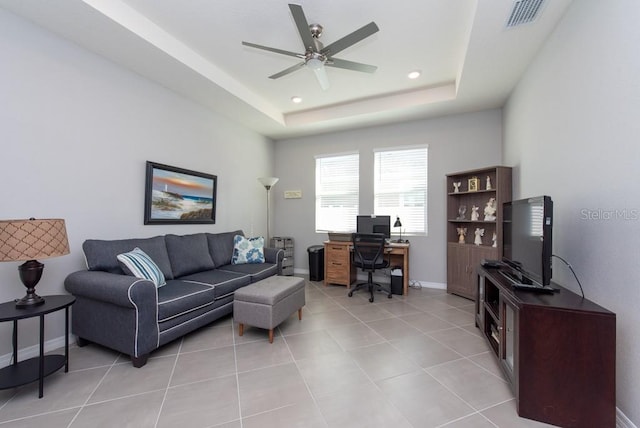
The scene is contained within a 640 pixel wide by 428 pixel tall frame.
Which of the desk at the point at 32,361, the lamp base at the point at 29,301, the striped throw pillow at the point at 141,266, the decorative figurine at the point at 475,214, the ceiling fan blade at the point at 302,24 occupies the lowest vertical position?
the desk at the point at 32,361

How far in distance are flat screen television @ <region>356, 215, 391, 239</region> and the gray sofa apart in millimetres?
1947

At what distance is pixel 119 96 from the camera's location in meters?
2.86

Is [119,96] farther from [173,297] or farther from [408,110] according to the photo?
A: [408,110]

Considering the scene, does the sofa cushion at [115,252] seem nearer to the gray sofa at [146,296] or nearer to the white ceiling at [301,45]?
the gray sofa at [146,296]

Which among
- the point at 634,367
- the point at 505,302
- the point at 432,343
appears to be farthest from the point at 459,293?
the point at 634,367

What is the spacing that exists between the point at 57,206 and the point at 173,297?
4.33 feet

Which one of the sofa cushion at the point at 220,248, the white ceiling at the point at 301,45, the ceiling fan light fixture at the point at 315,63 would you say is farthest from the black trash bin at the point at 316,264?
the ceiling fan light fixture at the point at 315,63

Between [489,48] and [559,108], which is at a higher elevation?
[489,48]

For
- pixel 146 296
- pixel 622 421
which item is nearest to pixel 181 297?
pixel 146 296

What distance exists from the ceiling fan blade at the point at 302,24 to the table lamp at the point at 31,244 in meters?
2.24

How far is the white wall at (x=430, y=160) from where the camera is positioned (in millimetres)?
4109

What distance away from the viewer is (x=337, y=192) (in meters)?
5.10

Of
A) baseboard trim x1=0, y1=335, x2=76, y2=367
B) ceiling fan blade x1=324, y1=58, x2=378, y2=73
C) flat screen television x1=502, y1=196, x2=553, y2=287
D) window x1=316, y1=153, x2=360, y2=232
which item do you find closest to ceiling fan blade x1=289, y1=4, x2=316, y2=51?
ceiling fan blade x1=324, y1=58, x2=378, y2=73

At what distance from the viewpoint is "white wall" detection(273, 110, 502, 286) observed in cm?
411
